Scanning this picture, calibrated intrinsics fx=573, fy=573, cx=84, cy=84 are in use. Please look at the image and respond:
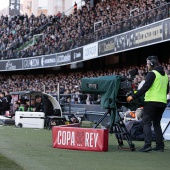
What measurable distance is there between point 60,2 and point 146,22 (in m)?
62.0

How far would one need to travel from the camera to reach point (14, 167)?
8070 mm

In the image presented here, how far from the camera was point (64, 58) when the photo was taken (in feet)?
131

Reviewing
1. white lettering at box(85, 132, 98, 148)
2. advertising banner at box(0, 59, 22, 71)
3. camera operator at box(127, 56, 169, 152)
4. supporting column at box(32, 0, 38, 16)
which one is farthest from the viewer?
supporting column at box(32, 0, 38, 16)

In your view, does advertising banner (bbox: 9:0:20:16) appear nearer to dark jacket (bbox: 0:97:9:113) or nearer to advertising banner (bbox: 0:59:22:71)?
advertising banner (bbox: 0:59:22:71)

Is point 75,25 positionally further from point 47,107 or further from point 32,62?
point 47,107

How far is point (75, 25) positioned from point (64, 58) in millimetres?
2809

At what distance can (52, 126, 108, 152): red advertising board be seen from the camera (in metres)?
11.0

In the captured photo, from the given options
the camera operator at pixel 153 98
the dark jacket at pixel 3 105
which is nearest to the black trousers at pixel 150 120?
the camera operator at pixel 153 98

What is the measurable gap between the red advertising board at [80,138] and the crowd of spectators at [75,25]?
46.4 ft

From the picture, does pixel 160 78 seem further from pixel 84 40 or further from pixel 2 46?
pixel 2 46

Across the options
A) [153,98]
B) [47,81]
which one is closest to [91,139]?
[153,98]

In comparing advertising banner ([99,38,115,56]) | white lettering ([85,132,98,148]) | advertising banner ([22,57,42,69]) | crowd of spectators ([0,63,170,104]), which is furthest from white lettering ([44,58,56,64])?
white lettering ([85,132,98,148])

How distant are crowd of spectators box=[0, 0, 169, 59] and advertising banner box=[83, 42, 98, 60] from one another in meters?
0.34

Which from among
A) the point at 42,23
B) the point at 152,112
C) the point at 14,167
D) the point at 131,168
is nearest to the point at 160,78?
the point at 152,112
